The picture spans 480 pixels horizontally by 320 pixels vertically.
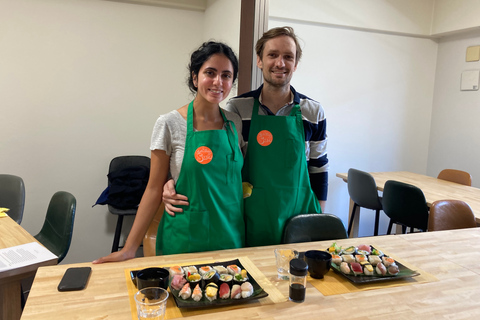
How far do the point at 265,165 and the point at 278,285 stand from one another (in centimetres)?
63

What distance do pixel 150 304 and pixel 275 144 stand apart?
3.22 feet

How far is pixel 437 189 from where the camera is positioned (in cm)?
340

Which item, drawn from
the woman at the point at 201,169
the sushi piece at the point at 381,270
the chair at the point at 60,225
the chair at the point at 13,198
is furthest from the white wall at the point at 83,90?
the sushi piece at the point at 381,270

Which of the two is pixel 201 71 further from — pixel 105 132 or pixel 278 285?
pixel 105 132

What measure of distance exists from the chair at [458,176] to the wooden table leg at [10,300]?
3.82 m

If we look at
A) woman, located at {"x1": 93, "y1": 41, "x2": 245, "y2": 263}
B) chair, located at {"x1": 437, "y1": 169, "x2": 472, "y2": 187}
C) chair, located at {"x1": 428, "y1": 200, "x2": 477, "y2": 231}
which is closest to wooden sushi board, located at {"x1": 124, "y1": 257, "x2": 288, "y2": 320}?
woman, located at {"x1": 93, "y1": 41, "x2": 245, "y2": 263}

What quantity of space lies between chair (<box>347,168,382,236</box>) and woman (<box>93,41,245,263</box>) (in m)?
2.25

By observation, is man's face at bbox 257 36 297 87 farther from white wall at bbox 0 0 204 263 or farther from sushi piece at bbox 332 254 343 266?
white wall at bbox 0 0 204 263

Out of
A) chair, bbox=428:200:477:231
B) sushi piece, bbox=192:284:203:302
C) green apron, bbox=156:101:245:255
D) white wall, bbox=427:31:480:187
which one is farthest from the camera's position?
white wall, bbox=427:31:480:187

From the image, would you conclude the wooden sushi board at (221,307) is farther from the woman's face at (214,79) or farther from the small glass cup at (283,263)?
the woman's face at (214,79)

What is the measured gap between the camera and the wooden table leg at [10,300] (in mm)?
1702

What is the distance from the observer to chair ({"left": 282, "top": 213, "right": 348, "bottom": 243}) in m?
1.70

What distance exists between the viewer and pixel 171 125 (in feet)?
5.09

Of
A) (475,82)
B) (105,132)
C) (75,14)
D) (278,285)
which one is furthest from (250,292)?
(475,82)
